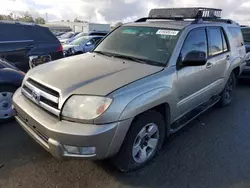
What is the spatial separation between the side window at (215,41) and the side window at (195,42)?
8.5 inches

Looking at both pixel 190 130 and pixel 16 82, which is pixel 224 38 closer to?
pixel 190 130

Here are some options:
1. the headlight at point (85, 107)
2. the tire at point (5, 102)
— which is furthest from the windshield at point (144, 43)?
the tire at point (5, 102)

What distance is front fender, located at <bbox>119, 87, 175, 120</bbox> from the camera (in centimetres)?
246

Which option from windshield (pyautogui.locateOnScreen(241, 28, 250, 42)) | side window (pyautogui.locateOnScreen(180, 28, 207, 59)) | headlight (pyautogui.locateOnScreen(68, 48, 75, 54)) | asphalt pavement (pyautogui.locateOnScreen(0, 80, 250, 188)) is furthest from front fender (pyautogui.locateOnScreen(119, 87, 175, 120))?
headlight (pyautogui.locateOnScreen(68, 48, 75, 54))

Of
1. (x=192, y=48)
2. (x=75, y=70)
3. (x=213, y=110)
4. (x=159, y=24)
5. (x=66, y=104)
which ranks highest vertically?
(x=159, y=24)

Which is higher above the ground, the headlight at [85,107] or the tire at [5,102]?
the headlight at [85,107]

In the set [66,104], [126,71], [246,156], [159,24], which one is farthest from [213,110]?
[66,104]

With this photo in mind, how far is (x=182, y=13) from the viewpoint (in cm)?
435

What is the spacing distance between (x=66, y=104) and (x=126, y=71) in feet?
2.77

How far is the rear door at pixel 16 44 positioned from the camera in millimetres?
6176

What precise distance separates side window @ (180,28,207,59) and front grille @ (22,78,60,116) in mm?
1753

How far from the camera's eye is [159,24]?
3680mm

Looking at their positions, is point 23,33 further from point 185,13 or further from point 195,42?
point 195,42

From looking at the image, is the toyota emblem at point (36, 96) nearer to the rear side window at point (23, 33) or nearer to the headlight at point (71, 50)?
the rear side window at point (23, 33)
